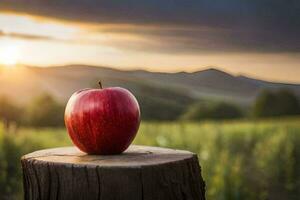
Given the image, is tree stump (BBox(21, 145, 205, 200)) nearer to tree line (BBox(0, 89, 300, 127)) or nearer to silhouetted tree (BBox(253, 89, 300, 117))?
tree line (BBox(0, 89, 300, 127))

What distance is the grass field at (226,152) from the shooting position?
5.89 m

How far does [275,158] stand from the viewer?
20.0ft

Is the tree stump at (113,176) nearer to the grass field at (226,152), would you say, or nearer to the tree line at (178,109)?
the grass field at (226,152)

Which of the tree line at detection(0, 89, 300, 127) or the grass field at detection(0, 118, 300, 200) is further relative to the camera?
the tree line at detection(0, 89, 300, 127)

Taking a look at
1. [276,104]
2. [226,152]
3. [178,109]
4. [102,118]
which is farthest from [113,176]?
[276,104]

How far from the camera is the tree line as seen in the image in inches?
255

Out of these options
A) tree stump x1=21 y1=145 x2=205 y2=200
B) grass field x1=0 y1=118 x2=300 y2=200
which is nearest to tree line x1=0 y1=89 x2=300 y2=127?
grass field x1=0 y1=118 x2=300 y2=200

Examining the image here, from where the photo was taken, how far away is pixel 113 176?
2.83 m

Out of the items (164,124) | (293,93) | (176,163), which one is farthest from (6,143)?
(176,163)

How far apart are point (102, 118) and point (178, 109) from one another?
3.77m

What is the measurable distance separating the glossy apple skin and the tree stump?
0.21 feet

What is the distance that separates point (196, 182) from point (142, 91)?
4001mm

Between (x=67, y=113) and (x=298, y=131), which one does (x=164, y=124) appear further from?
(x=67, y=113)

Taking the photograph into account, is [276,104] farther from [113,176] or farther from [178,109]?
[113,176]
